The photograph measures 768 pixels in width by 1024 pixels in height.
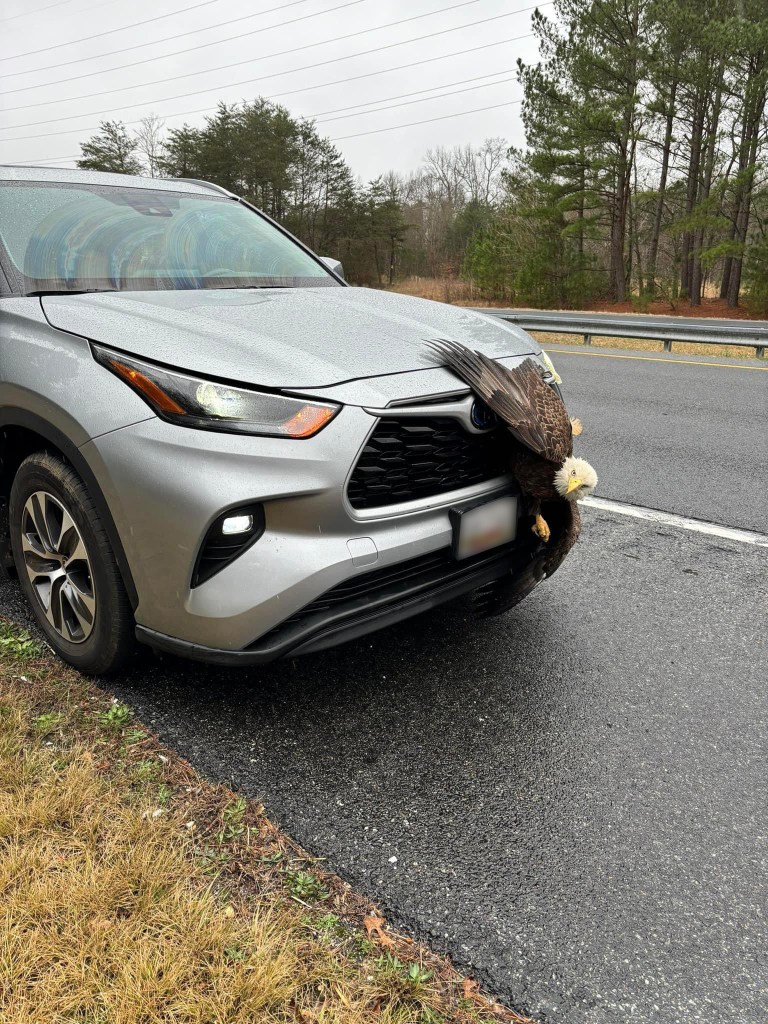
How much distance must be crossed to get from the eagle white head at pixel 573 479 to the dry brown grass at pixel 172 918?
132 cm

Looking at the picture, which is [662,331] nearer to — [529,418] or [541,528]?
[541,528]

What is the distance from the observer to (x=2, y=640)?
2740 mm

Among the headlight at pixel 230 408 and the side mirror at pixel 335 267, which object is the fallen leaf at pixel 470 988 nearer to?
the headlight at pixel 230 408

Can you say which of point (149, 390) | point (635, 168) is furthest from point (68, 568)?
point (635, 168)

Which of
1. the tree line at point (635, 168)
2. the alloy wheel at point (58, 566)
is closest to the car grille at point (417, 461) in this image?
the alloy wheel at point (58, 566)

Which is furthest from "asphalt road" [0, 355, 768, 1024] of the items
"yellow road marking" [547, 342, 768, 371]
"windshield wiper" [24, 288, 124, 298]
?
"yellow road marking" [547, 342, 768, 371]

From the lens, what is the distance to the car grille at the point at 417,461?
6.76 feet

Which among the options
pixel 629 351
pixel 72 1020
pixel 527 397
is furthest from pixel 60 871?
pixel 629 351

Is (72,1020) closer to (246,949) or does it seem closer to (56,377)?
(246,949)

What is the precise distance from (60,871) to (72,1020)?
1.22ft

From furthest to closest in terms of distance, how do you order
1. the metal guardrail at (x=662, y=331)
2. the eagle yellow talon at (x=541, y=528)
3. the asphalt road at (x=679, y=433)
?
the metal guardrail at (x=662, y=331) → the asphalt road at (x=679, y=433) → the eagle yellow talon at (x=541, y=528)

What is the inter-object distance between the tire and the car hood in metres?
0.49

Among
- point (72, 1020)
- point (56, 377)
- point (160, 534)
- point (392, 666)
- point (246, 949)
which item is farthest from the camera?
point (392, 666)

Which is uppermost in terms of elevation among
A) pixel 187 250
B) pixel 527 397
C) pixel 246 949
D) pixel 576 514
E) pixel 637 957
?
pixel 187 250
